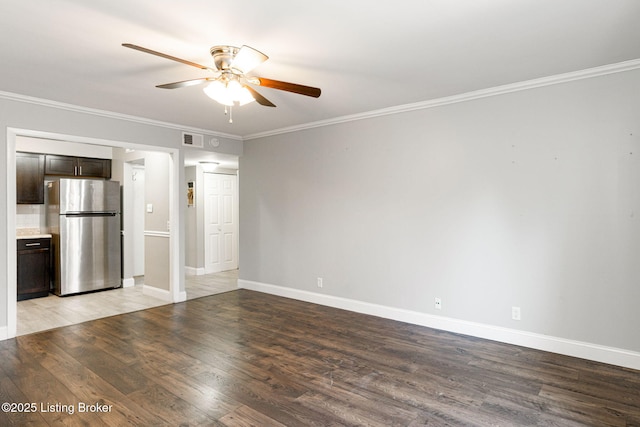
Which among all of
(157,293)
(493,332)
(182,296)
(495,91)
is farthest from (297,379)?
(157,293)

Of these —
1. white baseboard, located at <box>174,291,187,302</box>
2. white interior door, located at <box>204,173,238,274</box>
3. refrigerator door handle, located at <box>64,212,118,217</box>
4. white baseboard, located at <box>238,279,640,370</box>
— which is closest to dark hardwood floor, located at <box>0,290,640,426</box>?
white baseboard, located at <box>238,279,640,370</box>

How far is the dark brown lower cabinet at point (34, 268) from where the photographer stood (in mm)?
5336

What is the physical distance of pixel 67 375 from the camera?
2877 millimetres

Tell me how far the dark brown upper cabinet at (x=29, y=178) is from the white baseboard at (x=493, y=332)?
14.5 ft

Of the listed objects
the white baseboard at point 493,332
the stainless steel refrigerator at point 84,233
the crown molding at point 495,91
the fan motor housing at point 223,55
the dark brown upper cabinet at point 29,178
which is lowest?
the white baseboard at point 493,332

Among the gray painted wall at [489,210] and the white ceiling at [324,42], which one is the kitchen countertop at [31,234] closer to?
the white ceiling at [324,42]

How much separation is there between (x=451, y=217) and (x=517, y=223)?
637mm

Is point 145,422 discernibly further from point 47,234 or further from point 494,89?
point 47,234

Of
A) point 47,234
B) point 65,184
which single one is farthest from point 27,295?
point 65,184

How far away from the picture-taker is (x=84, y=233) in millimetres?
5734

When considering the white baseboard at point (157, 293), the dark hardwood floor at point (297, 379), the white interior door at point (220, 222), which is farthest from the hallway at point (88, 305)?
the white interior door at point (220, 222)

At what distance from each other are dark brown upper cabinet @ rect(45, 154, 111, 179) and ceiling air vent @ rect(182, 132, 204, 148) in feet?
7.34

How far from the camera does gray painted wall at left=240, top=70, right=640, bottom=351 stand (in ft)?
10.0

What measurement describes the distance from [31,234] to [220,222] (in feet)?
10.3
